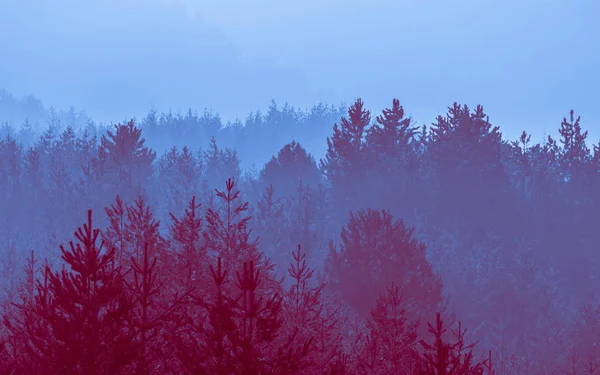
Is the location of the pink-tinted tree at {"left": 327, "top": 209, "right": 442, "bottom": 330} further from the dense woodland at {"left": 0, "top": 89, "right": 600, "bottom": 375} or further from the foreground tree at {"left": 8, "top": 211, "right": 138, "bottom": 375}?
the foreground tree at {"left": 8, "top": 211, "right": 138, "bottom": 375}

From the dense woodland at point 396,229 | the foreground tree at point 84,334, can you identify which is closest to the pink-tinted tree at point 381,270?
the dense woodland at point 396,229

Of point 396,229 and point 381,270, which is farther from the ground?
point 396,229

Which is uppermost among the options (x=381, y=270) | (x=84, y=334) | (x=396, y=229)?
(x=396, y=229)

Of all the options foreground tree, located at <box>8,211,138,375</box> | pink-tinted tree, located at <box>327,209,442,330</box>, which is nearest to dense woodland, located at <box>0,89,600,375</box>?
pink-tinted tree, located at <box>327,209,442,330</box>

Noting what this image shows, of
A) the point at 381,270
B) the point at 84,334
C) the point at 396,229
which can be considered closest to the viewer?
the point at 84,334

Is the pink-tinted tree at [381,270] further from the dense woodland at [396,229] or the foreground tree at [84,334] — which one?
the foreground tree at [84,334]

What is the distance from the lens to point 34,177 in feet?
210

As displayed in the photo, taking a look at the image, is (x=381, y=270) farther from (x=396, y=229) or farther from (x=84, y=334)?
(x=84, y=334)

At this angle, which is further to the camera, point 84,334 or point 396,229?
point 396,229

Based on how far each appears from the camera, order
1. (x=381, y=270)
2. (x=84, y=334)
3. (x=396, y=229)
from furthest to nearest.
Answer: (x=396, y=229)
(x=381, y=270)
(x=84, y=334)

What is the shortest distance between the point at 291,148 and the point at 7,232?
123 ft

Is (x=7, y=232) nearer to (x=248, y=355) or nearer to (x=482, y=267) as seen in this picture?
(x=482, y=267)

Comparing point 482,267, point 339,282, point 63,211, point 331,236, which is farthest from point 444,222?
point 63,211

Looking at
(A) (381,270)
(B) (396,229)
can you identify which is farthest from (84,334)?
(B) (396,229)
